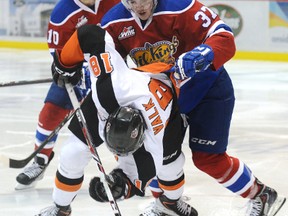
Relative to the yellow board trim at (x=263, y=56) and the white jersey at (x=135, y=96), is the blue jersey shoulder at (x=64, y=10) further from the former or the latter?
the yellow board trim at (x=263, y=56)

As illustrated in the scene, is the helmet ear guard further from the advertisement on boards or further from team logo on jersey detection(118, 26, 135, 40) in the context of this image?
the advertisement on boards

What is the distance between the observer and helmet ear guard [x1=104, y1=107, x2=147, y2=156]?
229 centimetres

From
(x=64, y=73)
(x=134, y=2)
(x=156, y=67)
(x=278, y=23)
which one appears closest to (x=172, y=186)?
(x=156, y=67)

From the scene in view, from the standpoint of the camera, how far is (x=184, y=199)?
317 cm

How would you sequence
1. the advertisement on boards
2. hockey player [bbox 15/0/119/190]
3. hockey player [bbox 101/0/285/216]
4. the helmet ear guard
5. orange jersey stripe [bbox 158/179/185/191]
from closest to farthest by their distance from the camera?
the helmet ear guard → hockey player [bbox 101/0/285/216] → orange jersey stripe [bbox 158/179/185/191] → hockey player [bbox 15/0/119/190] → the advertisement on boards

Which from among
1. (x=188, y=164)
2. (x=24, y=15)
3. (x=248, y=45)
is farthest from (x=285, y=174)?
(x=24, y=15)

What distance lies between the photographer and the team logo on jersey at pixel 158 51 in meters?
2.64

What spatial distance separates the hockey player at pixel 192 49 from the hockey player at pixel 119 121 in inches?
4.7

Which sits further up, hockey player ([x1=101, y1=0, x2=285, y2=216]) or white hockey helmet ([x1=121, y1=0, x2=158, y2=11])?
white hockey helmet ([x1=121, y1=0, x2=158, y2=11])

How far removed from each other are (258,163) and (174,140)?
4.49 ft

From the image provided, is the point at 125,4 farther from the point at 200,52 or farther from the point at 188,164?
the point at 188,164

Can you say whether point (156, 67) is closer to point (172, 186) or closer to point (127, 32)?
point (127, 32)

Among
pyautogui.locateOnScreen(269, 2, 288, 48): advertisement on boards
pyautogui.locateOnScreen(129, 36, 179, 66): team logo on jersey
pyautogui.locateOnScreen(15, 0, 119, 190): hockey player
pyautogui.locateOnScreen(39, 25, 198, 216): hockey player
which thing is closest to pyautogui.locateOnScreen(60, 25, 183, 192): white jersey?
pyautogui.locateOnScreen(39, 25, 198, 216): hockey player

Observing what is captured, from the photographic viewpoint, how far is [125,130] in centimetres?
229
